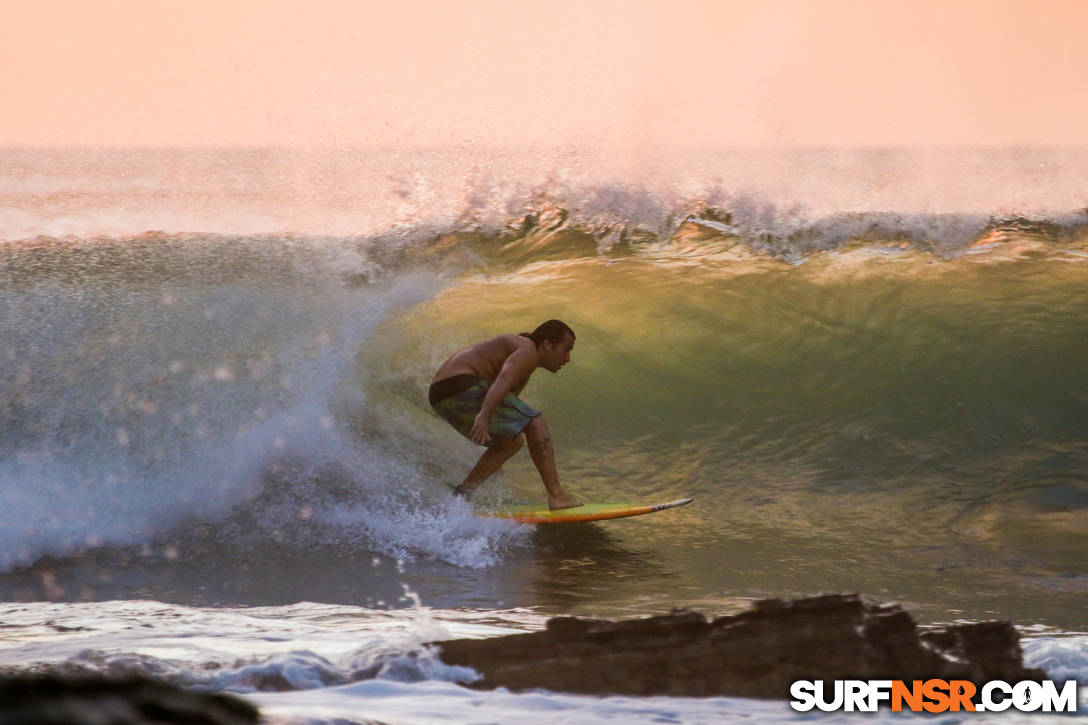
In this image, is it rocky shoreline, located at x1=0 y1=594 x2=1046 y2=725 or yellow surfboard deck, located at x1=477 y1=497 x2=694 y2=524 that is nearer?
rocky shoreline, located at x1=0 y1=594 x2=1046 y2=725

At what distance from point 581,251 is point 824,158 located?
492 centimetres

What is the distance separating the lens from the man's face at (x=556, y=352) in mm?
5242

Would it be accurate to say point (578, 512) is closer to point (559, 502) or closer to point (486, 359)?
point (559, 502)

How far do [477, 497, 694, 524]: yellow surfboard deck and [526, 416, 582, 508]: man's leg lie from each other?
0.05 meters

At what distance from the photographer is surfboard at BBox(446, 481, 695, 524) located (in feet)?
17.3

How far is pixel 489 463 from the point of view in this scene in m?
5.38

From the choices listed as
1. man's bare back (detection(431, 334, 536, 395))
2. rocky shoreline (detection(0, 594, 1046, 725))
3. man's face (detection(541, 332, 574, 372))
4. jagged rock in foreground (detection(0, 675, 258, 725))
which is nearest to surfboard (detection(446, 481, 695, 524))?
man's bare back (detection(431, 334, 536, 395))

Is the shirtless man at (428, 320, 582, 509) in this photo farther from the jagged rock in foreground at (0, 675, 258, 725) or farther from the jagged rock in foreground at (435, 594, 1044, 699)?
the jagged rock in foreground at (0, 675, 258, 725)

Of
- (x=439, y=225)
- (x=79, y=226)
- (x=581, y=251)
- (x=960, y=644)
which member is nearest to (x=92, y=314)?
(x=439, y=225)

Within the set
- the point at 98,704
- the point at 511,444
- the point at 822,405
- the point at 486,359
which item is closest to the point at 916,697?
the point at 98,704

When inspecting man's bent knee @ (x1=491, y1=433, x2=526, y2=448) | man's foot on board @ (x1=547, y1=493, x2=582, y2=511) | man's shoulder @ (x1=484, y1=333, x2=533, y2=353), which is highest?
man's shoulder @ (x1=484, y1=333, x2=533, y2=353)

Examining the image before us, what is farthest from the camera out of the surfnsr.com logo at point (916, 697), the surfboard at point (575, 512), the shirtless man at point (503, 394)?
the surfboard at point (575, 512)

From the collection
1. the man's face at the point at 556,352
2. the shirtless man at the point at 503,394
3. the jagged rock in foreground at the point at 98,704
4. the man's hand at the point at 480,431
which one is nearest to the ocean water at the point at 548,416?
the shirtless man at the point at 503,394

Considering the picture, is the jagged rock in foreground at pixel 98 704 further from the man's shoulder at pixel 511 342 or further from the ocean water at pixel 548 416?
the man's shoulder at pixel 511 342
